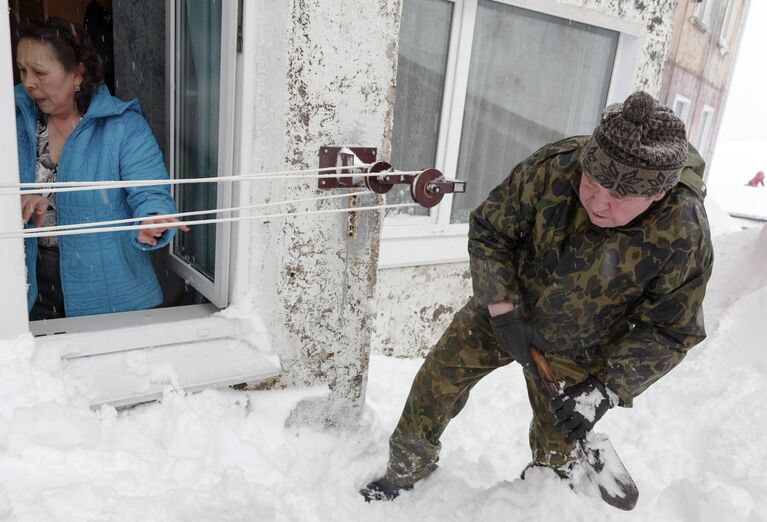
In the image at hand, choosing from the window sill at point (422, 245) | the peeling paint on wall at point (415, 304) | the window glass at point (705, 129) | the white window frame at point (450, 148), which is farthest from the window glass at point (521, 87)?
the window glass at point (705, 129)

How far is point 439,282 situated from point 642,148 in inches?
105

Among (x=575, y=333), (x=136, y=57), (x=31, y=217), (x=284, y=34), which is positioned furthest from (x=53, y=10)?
(x=575, y=333)

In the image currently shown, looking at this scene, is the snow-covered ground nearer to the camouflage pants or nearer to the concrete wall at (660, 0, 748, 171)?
the camouflage pants

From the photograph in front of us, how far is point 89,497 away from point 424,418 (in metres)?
1.29

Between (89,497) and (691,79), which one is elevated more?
(691,79)

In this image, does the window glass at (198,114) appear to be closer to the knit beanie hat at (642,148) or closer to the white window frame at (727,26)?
the knit beanie hat at (642,148)

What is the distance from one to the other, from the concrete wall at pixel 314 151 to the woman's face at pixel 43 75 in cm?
78

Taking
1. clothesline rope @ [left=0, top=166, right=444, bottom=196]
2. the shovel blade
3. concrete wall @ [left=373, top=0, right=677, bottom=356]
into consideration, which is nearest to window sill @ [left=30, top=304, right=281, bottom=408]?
clothesline rope @ [left=0, top=166, right=444, bottom=196]

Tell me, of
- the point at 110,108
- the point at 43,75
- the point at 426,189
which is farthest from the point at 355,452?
the point at 43,75

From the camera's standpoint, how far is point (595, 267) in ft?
6.40

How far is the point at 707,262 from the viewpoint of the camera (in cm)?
184

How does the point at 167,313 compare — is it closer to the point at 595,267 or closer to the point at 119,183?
the point at 119,183

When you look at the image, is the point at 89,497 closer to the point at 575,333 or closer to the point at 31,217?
the point at 31,217

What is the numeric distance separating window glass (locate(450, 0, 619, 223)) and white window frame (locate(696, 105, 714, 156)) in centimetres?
753
